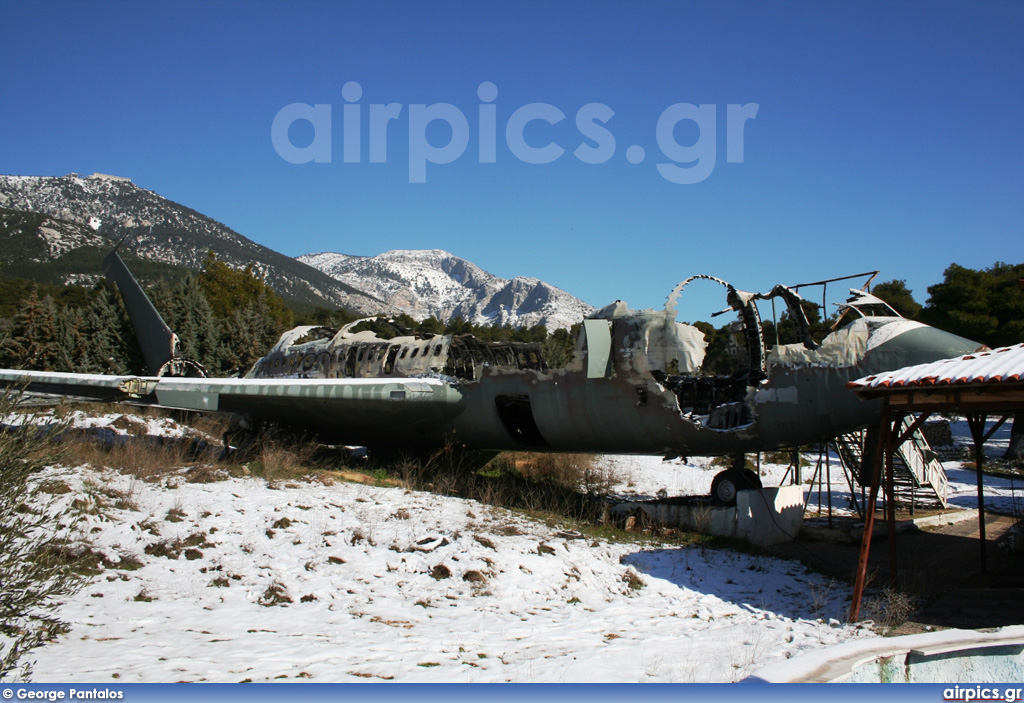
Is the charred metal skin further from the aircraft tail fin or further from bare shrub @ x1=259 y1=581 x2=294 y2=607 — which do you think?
bare shrub @ x1=259 y1=581 x2=294 y2=607

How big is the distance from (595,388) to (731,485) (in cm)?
325

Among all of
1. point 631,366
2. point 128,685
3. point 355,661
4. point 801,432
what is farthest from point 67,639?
point 801,432

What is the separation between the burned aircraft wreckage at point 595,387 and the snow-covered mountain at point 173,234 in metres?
149

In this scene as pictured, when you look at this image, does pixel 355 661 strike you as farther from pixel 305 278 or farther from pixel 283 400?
pixel 305 278

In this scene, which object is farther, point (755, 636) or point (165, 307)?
point (165, 307)

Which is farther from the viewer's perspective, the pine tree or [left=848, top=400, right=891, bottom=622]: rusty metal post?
the pine tree

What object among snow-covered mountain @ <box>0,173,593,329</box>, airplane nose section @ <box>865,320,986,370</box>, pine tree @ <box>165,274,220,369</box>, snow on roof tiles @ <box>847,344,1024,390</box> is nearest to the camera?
snow on roof tiles @ <box>847,344,1024,390</box>

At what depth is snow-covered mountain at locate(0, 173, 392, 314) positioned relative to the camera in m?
159

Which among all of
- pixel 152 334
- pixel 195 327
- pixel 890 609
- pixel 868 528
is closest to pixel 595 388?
pixel 868 528

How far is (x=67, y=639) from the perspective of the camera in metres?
6.43

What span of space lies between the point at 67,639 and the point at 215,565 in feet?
7.78

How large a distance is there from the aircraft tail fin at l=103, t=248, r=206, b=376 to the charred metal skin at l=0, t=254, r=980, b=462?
3844 millimetres

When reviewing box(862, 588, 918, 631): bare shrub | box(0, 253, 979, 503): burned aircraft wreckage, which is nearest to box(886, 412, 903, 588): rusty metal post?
box(862, 588, 918, 631): bare shrub

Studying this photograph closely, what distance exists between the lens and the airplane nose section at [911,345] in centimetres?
976
